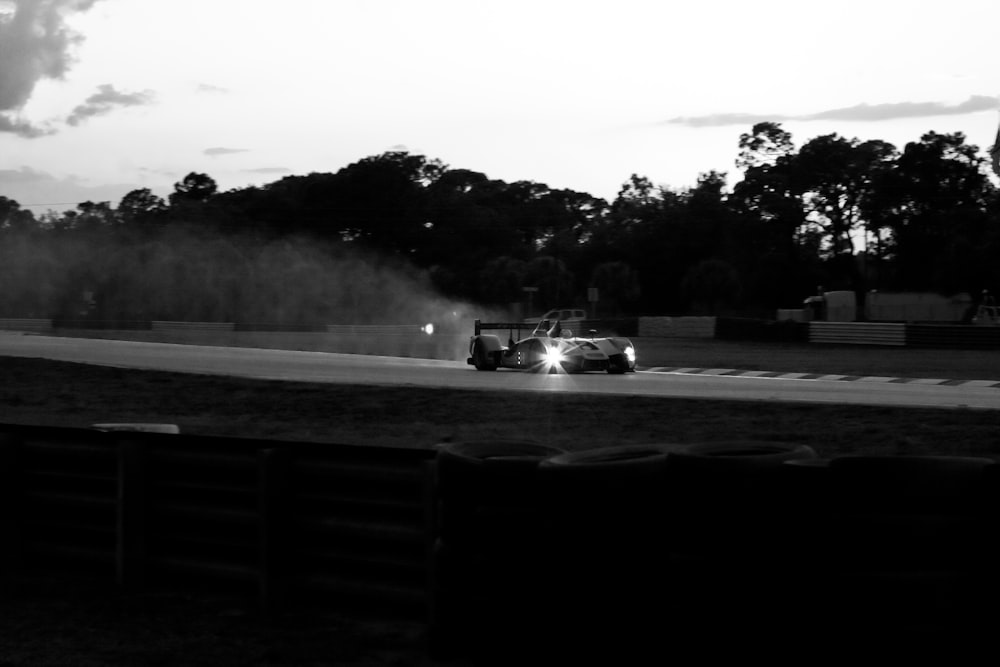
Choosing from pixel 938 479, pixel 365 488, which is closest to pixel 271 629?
pixel 365 488

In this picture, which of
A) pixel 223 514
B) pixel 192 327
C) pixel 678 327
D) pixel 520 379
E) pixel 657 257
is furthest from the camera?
pixel 657 257

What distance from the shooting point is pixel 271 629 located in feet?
18.8

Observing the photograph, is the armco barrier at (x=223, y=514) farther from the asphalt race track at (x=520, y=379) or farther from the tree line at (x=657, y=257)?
the tree line at (x=657, y=257)

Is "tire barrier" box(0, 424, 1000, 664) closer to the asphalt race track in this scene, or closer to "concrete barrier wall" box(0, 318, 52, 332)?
the asphalt race track

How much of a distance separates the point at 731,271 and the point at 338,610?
7200 cm

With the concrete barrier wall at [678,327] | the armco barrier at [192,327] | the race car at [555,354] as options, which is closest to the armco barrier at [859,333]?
the concrete barrier wall at [678,327]

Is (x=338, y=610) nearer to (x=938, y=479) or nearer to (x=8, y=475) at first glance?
(x=8, y=475)

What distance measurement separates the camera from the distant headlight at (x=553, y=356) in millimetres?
28125

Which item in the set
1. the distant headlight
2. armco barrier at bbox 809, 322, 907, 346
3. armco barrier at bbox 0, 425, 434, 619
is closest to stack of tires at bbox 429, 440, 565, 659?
armco barrier at bbox 0, 425, 434, 619

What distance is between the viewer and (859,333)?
45250mm

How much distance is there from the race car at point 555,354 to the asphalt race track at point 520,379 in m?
0.60

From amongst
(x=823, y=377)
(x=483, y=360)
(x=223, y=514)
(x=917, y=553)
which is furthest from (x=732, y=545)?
(x=823, y=377)

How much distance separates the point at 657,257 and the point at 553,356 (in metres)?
59.1

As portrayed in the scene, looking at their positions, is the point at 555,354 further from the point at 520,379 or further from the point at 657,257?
the point at 657,257
